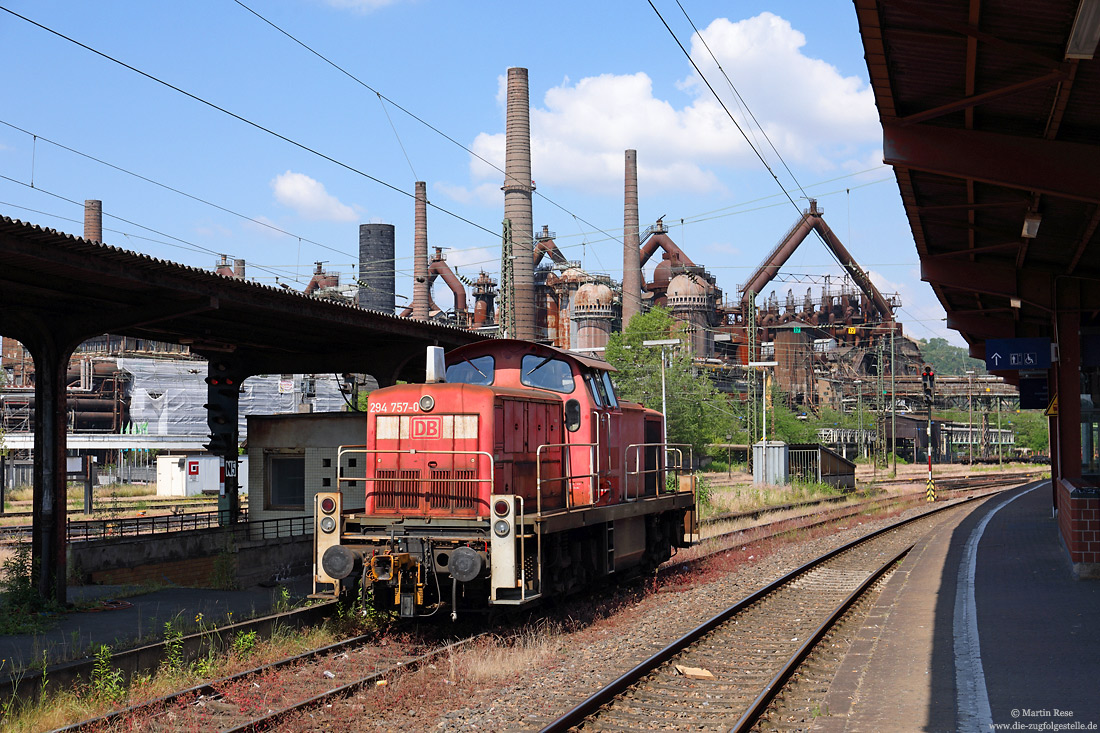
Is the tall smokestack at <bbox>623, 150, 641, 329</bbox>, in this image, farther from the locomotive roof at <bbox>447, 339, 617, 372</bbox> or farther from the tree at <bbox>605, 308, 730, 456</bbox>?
→ the locomotive roof at <bbox>447, 339, 617, 372</bbox>

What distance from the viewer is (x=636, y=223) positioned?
223 feet

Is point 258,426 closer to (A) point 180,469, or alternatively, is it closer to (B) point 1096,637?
(B) point 1096,637

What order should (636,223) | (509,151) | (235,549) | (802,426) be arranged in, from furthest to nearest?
(802,426) < (636,223) < (509,151) < (235,549)

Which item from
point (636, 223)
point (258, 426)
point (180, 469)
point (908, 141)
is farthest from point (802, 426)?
point (908, 141)

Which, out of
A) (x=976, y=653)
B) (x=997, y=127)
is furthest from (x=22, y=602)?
(x=997, y=127)

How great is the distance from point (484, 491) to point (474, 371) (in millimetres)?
1893

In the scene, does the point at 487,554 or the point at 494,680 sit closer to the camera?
the point at 494,680

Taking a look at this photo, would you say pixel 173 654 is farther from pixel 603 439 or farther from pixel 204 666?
pixel 603 439

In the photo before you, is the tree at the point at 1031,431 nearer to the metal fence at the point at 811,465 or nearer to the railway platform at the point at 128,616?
the metal fence at the point at 811,465

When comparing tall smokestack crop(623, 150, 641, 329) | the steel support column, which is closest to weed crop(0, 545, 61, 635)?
the steel support column

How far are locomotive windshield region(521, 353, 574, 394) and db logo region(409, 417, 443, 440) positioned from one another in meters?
1.61

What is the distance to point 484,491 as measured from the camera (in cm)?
1095

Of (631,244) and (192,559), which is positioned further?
(631,244)

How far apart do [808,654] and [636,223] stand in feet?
195
